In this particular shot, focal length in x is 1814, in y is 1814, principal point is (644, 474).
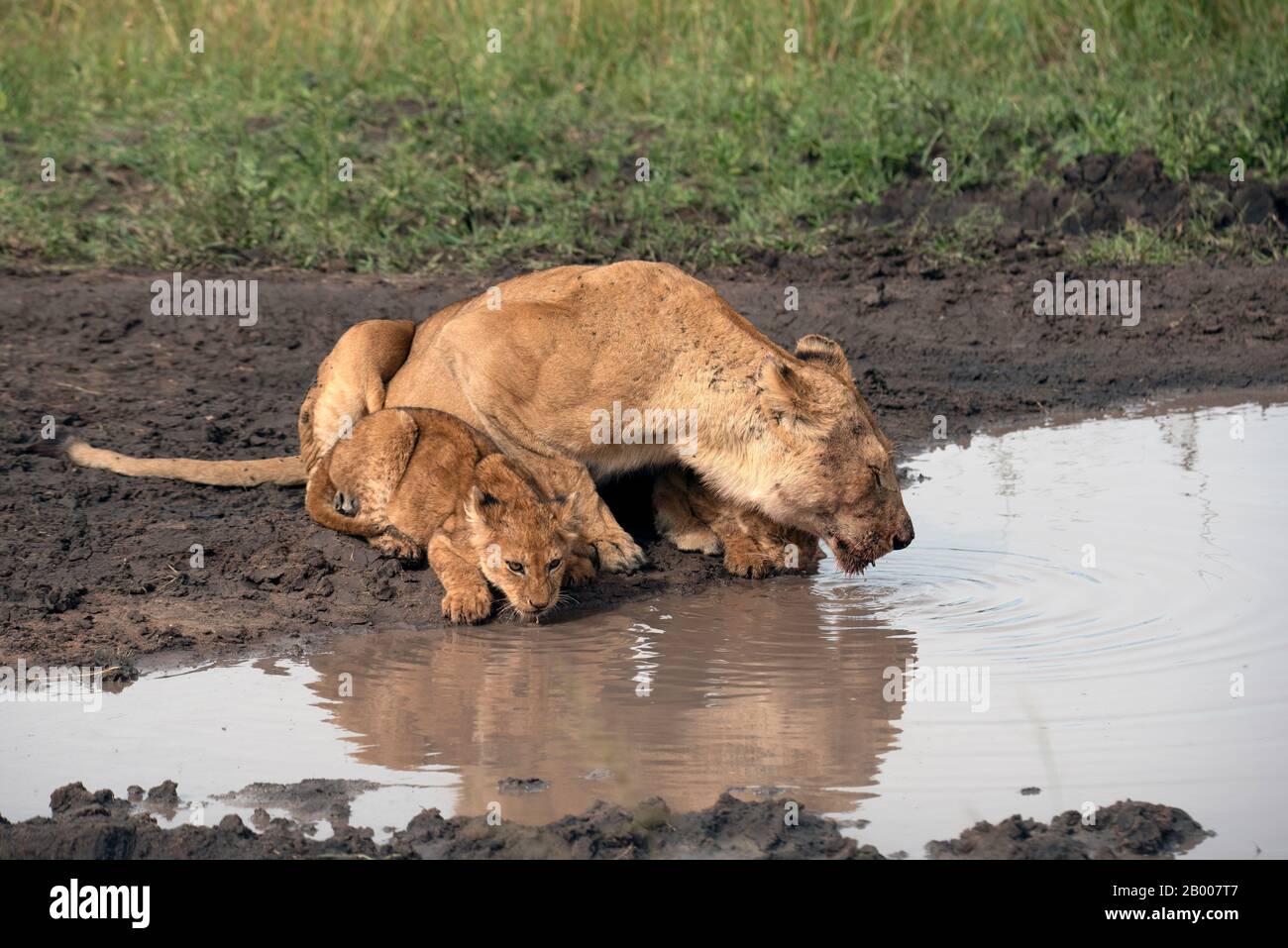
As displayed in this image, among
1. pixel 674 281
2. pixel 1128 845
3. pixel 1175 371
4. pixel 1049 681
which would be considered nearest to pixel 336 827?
pixel 1128 845

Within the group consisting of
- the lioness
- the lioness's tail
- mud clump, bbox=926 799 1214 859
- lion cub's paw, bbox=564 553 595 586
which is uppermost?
the lioness

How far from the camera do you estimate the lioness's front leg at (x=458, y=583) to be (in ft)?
20.3

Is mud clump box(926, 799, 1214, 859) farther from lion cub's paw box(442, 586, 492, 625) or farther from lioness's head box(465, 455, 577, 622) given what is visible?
lion cub's paw box(442, 586, 492, 625)

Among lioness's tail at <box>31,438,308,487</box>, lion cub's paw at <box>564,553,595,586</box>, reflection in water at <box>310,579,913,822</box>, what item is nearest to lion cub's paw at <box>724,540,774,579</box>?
reflection in water at <box>310,579,913,822</box>

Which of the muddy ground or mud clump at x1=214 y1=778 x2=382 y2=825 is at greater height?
the muddy ground

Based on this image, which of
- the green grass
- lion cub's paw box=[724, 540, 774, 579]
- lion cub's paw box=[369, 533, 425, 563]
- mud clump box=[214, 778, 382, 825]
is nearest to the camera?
mud clump box=[214, 778, 382, 825]

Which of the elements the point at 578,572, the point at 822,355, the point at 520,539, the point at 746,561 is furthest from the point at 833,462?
the point at 520,539

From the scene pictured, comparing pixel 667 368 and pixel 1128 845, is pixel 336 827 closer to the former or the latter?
pixel 1128 845

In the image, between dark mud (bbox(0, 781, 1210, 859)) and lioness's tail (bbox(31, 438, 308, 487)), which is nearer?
dark mud (bbox(0, 781, 1210, 859))

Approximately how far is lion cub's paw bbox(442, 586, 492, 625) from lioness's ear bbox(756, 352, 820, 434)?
3.98ft

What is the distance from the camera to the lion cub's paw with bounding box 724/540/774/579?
682cm

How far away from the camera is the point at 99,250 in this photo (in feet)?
35.2

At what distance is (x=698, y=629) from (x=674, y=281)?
138 cm

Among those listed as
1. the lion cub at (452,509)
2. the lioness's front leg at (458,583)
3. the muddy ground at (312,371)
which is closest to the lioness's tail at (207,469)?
the muddy ground at (312,371)
